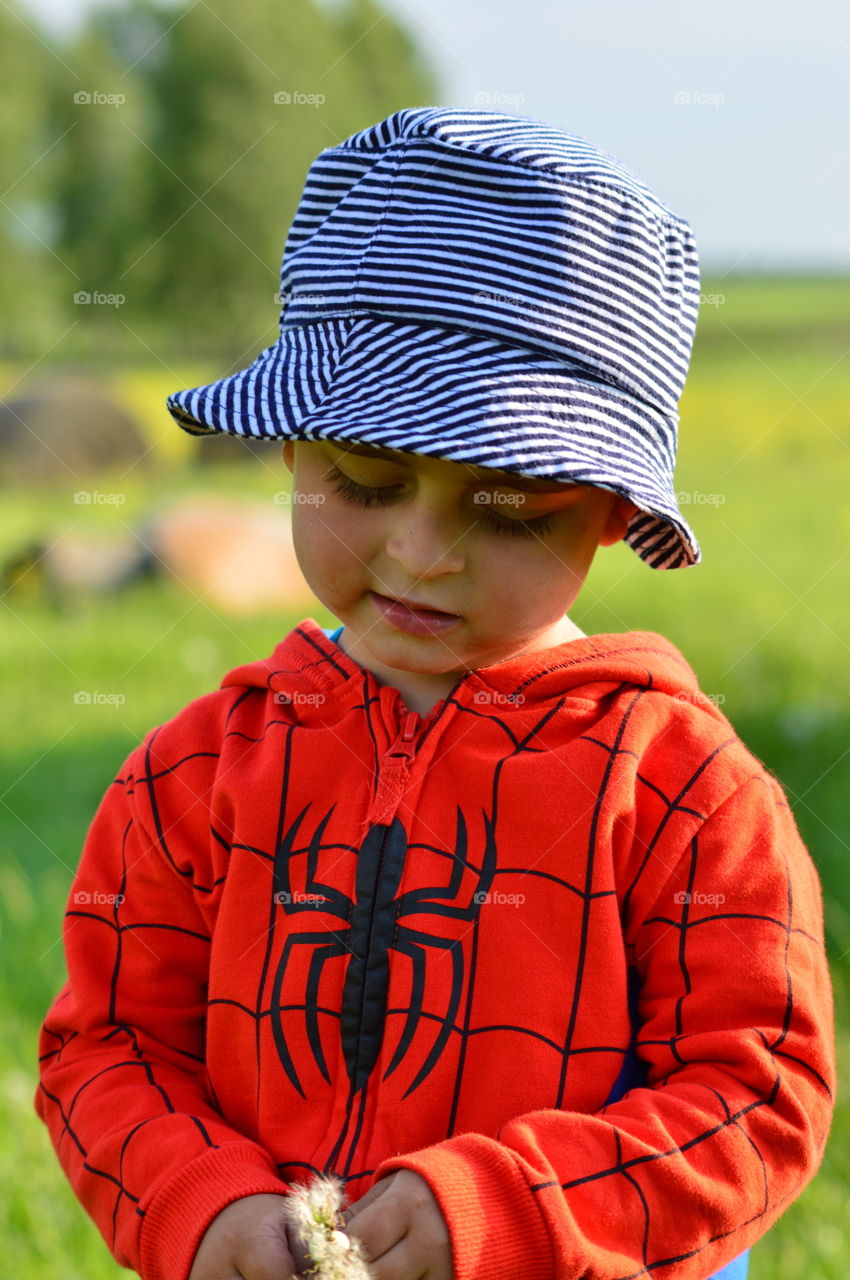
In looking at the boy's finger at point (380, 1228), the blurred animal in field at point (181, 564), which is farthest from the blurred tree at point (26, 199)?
the boy's finger at point (380, 1228)

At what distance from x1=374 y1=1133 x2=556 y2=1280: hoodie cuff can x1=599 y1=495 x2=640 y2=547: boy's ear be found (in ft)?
Answer: 2.39

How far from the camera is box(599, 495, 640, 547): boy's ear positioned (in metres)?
1.64

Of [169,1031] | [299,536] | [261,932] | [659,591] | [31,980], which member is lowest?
[31,980]

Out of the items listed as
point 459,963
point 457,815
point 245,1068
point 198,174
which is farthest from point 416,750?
point 198,174

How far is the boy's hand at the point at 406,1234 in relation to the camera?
1341mm

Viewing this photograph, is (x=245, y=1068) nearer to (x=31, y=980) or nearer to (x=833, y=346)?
(x=31, y=980)

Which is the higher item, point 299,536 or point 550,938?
point 299,536

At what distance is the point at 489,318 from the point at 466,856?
61 cm

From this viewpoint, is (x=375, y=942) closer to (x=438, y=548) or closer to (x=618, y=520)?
(x=438, y=548)

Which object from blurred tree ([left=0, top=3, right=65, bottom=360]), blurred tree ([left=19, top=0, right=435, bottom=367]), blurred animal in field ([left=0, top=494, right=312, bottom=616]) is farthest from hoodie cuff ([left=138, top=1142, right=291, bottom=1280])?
blurred tree ([left=0, top=3, right=65, bottom=360])

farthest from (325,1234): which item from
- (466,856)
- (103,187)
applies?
(103,187)

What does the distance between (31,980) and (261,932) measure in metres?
1.85

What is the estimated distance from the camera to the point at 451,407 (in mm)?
1459

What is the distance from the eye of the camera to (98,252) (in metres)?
23.2
